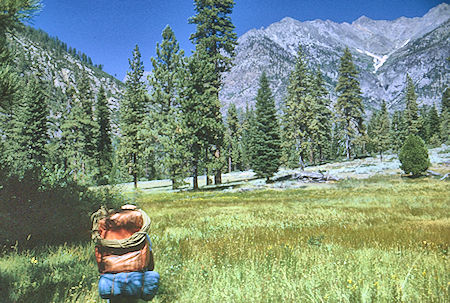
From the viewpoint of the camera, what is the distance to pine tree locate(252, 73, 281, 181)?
34.4 meters

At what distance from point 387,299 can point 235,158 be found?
8239 cm

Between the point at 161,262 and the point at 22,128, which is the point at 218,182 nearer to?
the point at 161,262

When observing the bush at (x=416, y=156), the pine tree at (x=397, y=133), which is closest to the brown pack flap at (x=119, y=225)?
the bush at (x=416, y=156)

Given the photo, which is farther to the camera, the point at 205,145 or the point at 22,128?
the point at 22,128

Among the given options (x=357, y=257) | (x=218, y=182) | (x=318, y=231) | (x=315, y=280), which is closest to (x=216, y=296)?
(x=315, y=280)

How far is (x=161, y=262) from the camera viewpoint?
4383 millimetres

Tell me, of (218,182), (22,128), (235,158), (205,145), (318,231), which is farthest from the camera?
(235,158)

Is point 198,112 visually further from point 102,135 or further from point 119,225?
point 102,135

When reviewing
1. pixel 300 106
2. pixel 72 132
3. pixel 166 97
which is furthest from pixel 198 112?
pixel 72 132

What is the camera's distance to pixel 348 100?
165ft

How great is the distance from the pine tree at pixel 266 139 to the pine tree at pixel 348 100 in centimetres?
2097

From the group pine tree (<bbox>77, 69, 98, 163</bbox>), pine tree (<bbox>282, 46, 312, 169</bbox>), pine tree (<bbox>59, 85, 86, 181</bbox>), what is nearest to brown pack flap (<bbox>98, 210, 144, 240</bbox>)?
pine tree (<bbox>282, 46, 312, 169</bbox>)

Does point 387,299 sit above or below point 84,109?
below

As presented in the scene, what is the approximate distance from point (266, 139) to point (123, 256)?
34.1 m
